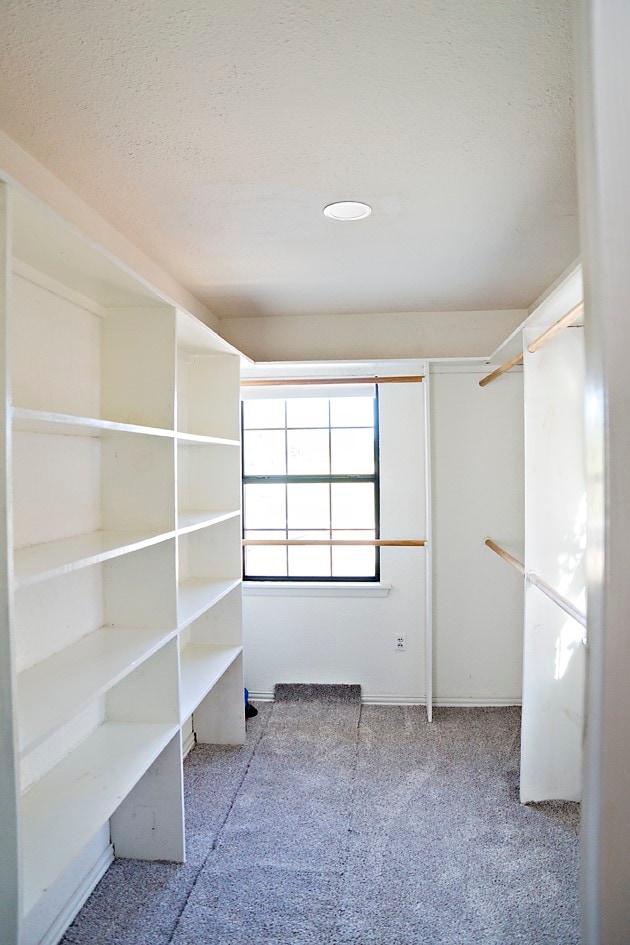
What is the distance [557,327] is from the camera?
208cm

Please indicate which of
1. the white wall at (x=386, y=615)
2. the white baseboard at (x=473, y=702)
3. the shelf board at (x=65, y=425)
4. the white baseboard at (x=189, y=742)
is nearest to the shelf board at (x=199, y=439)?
the shelf board at (x=65, y=425)

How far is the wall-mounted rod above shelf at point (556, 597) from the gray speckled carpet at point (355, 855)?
2.96 ft

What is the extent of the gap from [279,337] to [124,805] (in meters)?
2.63

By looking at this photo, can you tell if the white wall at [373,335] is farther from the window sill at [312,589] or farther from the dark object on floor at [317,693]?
the dark object on floor at [317,693]

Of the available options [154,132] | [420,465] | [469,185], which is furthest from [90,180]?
[420,465]

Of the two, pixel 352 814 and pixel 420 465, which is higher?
pixel 420 465

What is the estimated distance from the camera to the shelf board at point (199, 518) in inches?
91.4

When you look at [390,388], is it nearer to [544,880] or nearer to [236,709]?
[236,709]

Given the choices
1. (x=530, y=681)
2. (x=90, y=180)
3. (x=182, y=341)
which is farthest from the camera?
(x=182, y=341)

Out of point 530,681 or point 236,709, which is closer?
point 530,681

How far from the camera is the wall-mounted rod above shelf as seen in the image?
1.81 m

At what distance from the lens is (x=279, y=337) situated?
378 cm

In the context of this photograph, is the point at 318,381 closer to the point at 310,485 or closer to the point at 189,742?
the point at 310,485

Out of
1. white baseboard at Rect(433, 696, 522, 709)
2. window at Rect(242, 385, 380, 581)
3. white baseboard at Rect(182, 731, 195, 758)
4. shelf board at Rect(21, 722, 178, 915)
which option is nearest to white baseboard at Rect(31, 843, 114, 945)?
shelf board at Rect(21, 722, 178, 915)
